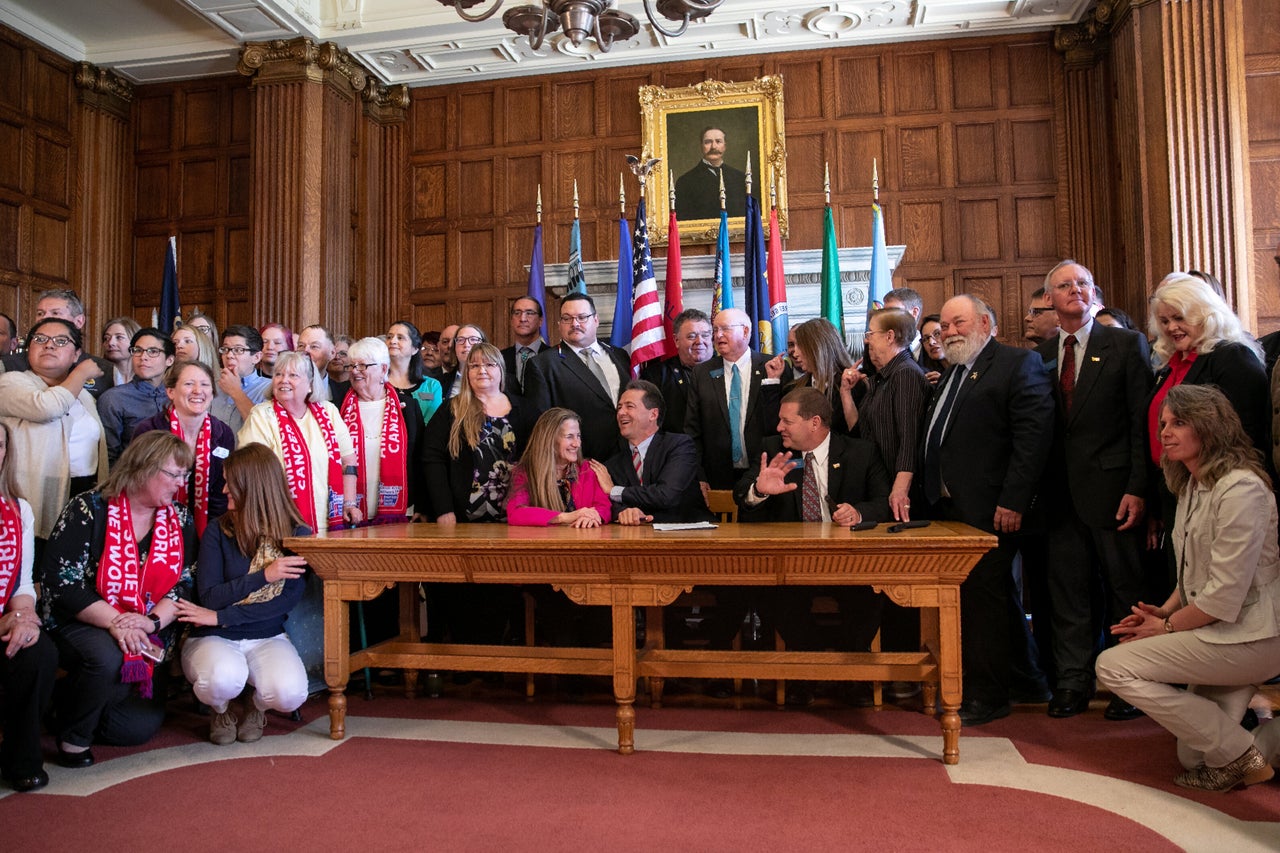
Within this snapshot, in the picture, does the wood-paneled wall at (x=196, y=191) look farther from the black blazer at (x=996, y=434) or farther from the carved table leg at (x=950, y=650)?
the carved table leg at (x=950, y=650)

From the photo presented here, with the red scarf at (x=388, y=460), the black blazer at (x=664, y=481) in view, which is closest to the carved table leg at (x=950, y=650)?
the black blazer at (x=664, y=481)

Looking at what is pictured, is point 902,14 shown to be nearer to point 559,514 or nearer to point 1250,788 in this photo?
point 559,514

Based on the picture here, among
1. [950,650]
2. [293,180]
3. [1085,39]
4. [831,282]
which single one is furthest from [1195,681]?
[293,180]

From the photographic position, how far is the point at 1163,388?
3.53 m

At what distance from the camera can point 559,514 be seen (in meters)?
3.83

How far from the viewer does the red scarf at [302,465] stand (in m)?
3.98

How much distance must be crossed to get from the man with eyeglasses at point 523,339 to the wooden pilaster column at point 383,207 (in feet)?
11.6

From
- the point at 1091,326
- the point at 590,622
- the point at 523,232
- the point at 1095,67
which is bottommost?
the point at 590,622

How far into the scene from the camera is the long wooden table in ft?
10.3

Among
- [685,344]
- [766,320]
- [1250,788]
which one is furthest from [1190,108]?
[1250,788]

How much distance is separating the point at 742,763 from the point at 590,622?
4.32 feet

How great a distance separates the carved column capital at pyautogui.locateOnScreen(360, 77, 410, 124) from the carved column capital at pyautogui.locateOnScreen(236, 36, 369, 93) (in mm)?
663

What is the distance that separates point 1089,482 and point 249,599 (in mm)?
3116

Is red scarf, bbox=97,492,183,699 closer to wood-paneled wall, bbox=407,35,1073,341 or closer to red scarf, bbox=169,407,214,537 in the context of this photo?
red scarf, bbox=169,407,214,537
